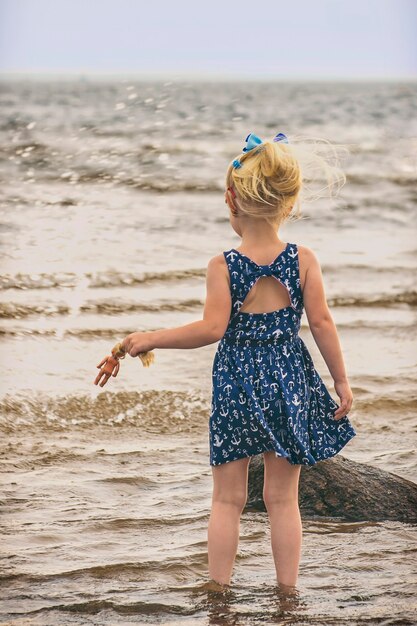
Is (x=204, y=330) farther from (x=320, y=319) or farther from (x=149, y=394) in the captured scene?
(x=149, y=394)

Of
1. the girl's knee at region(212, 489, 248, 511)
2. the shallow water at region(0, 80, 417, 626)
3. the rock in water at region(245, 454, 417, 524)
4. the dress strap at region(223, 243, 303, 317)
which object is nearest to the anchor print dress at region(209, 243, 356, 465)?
the dress strap at region(223, 243, 303, 317)

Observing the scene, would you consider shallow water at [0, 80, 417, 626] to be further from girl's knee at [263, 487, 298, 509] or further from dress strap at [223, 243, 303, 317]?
dress strap at [223, 243, 303, 317]

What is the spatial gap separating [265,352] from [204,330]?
0.77 ft

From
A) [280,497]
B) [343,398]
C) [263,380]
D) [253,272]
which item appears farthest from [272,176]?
[280,497]

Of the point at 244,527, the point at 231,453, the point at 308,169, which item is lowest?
the point at 244,527

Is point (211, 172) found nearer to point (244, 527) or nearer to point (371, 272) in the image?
point (371, 272)

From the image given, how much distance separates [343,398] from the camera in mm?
3379

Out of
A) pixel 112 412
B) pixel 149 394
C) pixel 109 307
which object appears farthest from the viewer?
pixel 109 307

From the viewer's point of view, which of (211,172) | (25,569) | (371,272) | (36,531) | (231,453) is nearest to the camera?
(231,453)

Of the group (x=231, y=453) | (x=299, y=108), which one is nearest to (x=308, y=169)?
(x=231, y=453)

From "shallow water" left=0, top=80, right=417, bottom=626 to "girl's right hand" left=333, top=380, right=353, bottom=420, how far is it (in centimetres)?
63

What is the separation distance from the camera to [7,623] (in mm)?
3162

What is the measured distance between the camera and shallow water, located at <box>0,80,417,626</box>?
11.5ft

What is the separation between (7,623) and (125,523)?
112cm
